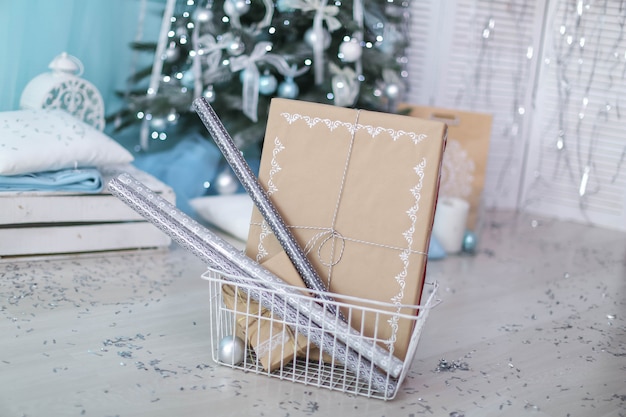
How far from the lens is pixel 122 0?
8.24 ft

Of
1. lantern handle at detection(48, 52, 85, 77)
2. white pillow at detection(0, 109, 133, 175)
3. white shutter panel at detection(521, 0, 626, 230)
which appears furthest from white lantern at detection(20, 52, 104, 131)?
white shutter panel at detection(521, 0, 626, 230)

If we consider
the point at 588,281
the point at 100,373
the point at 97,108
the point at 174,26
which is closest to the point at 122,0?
the point at 174,26

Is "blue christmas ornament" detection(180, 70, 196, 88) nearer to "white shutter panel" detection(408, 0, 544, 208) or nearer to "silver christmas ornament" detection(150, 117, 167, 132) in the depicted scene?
"silver christmas ornament" detection(150, 117, 167, 132)

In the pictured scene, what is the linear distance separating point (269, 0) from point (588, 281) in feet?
4.29

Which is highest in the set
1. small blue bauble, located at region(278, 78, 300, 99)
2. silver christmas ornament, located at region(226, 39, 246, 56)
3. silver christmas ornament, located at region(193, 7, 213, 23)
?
silver christmas ornament, located at region(193, 7, 213, 23)

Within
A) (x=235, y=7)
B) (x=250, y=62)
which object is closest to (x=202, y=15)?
(x=235, y=7)

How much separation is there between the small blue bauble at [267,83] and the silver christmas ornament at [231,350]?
1.24 meters

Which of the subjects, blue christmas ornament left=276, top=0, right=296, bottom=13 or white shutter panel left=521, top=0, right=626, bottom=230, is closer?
blue christmas ornament left=276, top=0, right=296, bottom=13

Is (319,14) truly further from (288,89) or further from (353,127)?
(353,127)

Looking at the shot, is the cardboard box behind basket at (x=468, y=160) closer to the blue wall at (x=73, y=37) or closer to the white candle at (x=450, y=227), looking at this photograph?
the white candle at (x=450, y=227)

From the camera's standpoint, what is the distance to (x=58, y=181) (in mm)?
1933

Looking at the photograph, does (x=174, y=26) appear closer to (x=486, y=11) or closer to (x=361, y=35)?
(x=361, y=35)

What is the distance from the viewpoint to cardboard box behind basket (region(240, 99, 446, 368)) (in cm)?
136

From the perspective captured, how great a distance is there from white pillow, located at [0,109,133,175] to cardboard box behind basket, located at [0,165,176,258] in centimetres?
8
